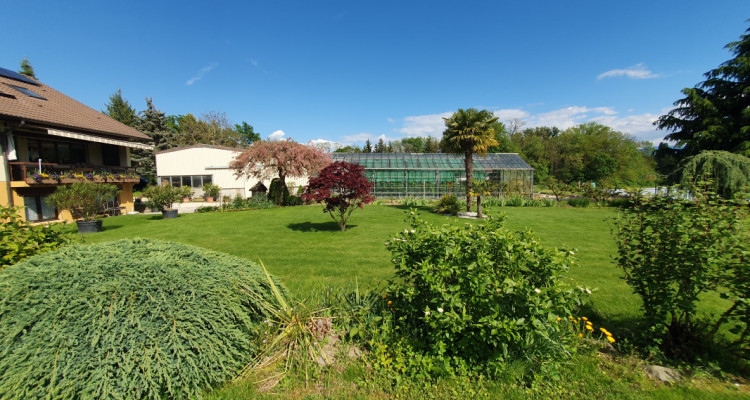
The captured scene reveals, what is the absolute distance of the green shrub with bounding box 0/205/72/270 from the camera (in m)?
3.17

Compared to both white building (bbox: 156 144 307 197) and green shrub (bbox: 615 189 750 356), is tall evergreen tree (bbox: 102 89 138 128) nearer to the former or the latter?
white building (bbox: 156 144 307 197)

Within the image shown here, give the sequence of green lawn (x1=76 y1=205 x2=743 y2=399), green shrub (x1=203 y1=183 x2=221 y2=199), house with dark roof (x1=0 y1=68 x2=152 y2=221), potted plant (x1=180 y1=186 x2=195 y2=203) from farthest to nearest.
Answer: green shrub (x1=203 y1=183 x2=221 y2=199), potted plant (x1=180 y1=186 x2=195 y2=203), house with dark roof (x1=0 y1=68 x2=152 y2=221), green lawn (x1=76 y1=205 x2=743 y2=399)

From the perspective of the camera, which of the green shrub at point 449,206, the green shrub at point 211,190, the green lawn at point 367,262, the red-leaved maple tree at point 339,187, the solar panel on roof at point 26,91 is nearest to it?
the green lawn at point 367,262

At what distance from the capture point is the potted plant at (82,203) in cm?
1093

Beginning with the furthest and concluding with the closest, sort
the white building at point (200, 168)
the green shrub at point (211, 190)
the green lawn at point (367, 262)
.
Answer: the white building at point (200, 168) < the green shrub at point (211, 190) < the green lawn at point (367, 262)

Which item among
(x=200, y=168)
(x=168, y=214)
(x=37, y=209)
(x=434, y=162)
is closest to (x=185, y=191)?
(x=168, y=214)

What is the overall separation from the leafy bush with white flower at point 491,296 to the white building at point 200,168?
23.8m

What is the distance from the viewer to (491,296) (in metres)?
2.50

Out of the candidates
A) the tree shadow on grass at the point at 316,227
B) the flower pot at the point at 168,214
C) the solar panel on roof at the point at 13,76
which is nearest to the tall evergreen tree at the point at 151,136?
the solar panel on roof at the point at 13,76

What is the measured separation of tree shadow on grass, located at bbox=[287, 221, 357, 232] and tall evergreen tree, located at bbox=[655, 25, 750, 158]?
23.6 m

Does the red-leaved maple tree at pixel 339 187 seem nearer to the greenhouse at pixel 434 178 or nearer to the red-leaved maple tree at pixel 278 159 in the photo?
the red-leaved maple tree at pixel 278 159

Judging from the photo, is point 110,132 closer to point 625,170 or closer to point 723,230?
point 723,230

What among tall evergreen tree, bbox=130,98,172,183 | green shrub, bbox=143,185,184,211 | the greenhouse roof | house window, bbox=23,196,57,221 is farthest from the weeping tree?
tall evergreen tree, bbox=130,98,172,183

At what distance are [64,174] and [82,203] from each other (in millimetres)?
5747
